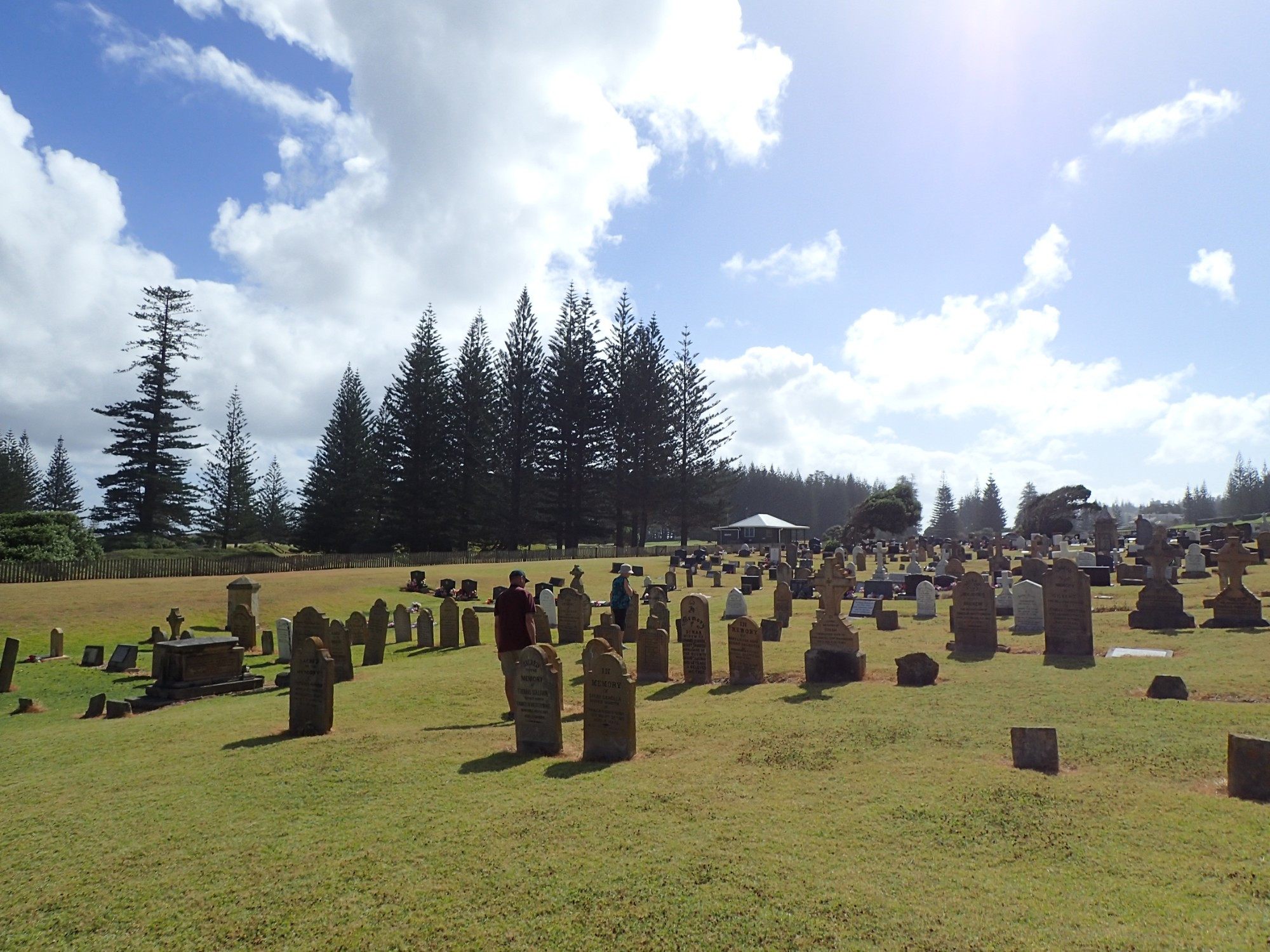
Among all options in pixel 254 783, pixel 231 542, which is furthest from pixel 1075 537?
pixel 231 542

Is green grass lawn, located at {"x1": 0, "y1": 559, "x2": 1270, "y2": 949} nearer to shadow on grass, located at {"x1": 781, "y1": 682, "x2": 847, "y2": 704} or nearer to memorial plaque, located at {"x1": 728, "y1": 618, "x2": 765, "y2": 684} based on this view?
shadow on grass, located at {"x1": 781, "y1": 682, "x2": 847, "y2": 704}

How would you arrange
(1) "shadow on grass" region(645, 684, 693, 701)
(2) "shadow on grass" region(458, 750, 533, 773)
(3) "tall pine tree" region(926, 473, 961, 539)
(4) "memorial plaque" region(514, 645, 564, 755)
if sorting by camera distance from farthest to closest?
(3) "tall pine tree" region(926, 473, 961, 539)
(1) "shadow on grass" region(645, 684, 693, 701)
(4) "memorial plaque" region(514, 645, 564, 755)
(2) "shadow on grass" region(458, 750, 533, 773)

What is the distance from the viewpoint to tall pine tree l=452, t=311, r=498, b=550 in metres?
55.4

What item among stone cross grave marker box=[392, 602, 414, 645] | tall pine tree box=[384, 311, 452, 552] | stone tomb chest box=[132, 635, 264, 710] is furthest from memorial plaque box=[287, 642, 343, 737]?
tall pine tree box=[384, 311, 452, 552]

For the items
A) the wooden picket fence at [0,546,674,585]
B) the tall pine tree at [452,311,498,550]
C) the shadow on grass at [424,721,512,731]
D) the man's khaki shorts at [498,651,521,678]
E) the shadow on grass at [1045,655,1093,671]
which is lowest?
the shadow on grass at [424,721,512,731]

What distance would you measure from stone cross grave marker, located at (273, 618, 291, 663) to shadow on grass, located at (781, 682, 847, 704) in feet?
35.8

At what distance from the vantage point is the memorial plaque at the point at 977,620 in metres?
13.0

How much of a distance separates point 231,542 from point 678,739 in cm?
6029

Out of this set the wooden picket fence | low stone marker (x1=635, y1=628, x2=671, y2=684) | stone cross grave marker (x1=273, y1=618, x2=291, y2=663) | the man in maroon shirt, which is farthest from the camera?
the wooden picket fence

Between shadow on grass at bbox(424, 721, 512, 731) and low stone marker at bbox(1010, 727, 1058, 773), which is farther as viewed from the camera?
shadow on grass at bbox(424, 721, 512, 731)

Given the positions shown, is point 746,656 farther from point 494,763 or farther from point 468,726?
point 494,763

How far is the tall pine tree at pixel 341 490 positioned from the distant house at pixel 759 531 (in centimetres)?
3233

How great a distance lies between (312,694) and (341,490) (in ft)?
165

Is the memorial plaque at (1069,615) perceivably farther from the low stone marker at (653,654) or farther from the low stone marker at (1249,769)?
the low stone marker at (1249,769)
